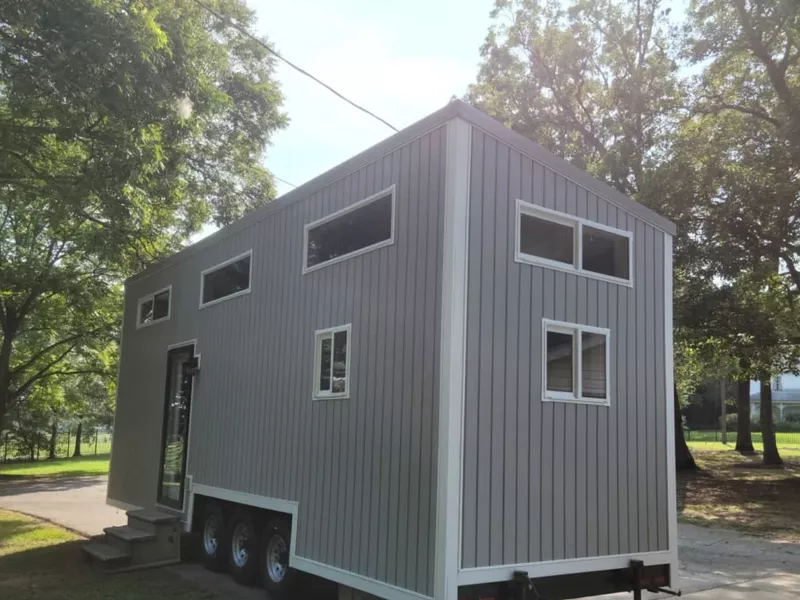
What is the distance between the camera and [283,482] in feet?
22.0

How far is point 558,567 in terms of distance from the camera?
17.6ft

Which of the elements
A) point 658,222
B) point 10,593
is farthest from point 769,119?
point 10,593

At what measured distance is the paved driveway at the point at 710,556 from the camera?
7.43 metres

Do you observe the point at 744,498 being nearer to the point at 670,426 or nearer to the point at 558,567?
the point at 670,426

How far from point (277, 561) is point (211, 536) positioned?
170 centimetres

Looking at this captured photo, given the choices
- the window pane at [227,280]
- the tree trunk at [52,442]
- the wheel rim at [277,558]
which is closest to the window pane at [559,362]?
the wheel rim at [277,558]

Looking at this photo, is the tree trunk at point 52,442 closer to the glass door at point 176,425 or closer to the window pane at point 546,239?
the glass door at point 176,425

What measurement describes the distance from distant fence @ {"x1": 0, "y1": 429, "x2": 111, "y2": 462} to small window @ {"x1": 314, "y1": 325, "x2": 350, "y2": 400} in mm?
28201

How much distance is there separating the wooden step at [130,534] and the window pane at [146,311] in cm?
352

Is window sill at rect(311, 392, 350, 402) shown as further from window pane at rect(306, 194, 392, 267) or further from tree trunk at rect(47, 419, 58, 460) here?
tree trunk at rect(47, 419, 58, 460)

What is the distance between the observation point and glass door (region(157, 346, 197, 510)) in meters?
9.06

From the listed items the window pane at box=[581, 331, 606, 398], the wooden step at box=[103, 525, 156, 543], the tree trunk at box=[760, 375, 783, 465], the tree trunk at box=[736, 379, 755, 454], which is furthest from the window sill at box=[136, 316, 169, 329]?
the tree trunk at box=[736, 379, 755, 454]

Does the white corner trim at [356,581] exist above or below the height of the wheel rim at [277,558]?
above

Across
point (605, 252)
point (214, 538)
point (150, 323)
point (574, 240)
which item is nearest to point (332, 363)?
point (574, 240)
